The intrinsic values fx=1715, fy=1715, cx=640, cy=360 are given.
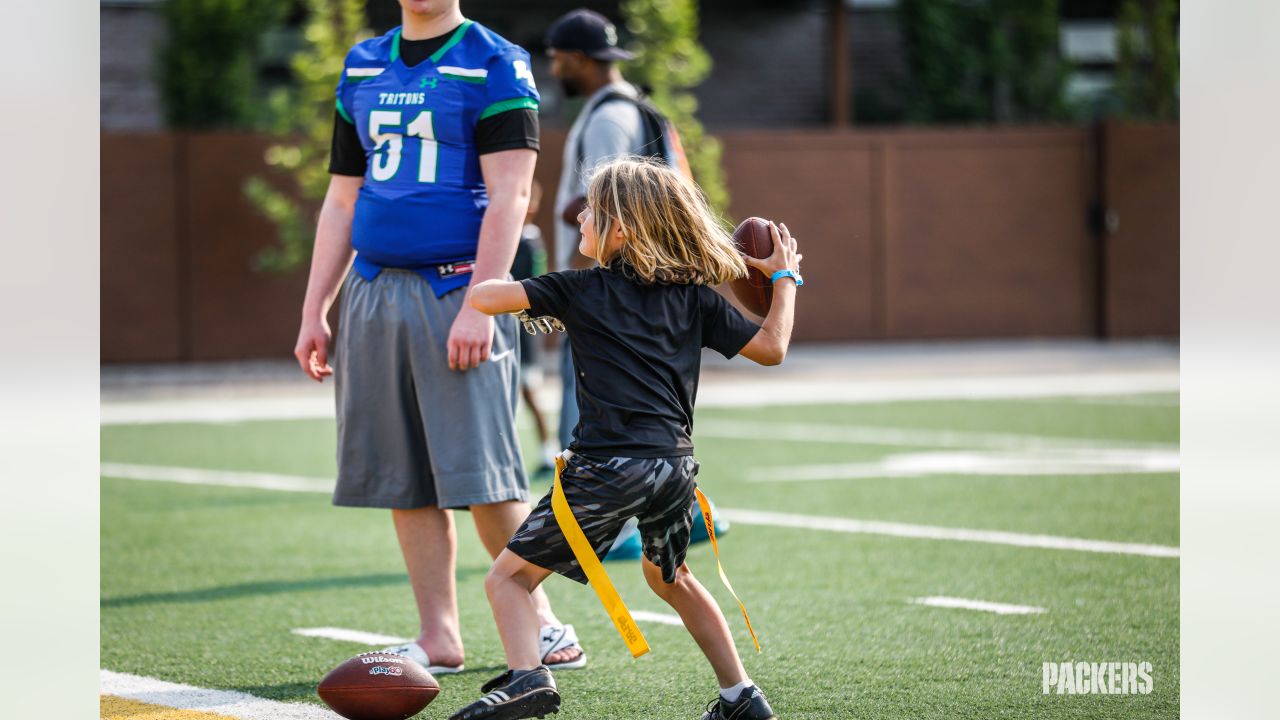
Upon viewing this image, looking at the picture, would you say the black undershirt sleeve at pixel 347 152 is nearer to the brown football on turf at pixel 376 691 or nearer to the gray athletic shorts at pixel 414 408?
the gray athletic shorts at pixel 414 408

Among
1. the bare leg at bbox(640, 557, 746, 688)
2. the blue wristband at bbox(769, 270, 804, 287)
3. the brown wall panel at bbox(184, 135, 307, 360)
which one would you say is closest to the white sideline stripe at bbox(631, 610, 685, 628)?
the bare leg at bbox(640, 557, 746, 688)

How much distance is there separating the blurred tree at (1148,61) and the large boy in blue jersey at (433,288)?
72.2 feet

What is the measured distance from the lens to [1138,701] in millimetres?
4832

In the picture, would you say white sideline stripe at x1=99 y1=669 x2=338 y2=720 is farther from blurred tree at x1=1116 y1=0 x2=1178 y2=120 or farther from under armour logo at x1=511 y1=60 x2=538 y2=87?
blurred tree at x1=1116 y1=0 x2=1178 y2=120

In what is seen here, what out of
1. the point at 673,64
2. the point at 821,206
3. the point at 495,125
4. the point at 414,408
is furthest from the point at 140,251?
the point at 495,125

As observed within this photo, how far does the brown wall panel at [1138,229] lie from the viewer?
2300cm

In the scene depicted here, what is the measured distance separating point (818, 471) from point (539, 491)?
190 cm

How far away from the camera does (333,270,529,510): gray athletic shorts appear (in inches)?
202

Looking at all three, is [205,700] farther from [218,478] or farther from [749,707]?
[218,478]

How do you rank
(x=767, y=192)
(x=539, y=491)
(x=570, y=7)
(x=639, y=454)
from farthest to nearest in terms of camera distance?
(x=570, y=7)
(x=767, y=192)
(x=539, y=491)
(x=639, y=454)
